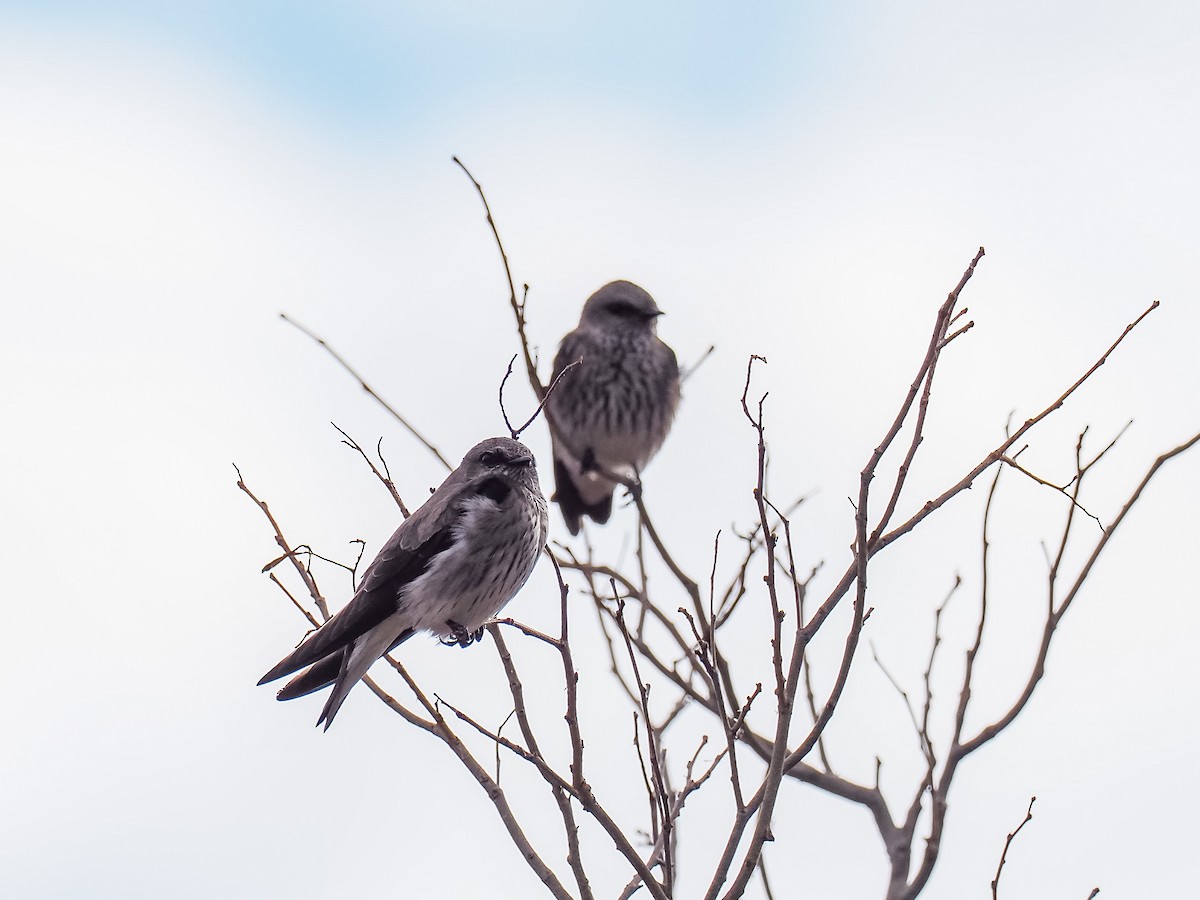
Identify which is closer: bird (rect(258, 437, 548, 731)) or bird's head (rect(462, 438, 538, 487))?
bird (rect(258, 437, 548, 731))

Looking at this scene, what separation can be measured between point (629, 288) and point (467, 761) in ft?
17.1

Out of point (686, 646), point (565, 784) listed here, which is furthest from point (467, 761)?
point (686, 646)

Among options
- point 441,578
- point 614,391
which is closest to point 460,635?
point 441,578

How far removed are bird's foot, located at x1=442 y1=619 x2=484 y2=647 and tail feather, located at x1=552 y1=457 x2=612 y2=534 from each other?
9.20 feet

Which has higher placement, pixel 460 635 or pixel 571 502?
pixel 571 502

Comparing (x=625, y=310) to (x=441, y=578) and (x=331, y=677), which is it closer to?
(x=441, y=578)

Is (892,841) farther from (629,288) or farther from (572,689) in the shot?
(629,288)

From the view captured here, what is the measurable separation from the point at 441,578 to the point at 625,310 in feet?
11.0

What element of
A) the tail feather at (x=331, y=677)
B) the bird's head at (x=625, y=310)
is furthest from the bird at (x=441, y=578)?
the bird's head at (x=625, y=310)

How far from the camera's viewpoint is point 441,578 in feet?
21.0

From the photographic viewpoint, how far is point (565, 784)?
13.3ft

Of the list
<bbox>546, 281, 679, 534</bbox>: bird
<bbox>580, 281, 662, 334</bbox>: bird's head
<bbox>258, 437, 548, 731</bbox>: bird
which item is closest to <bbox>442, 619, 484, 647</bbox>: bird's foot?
<bbox>258, 437, 548, 731</bbox>: bird

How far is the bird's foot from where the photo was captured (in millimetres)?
6504

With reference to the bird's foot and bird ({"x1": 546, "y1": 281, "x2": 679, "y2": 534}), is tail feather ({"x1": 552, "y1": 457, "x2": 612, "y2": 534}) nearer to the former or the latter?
bird ({"x1": 546, "y1": 281, "x2": 679, "y2": 534})
